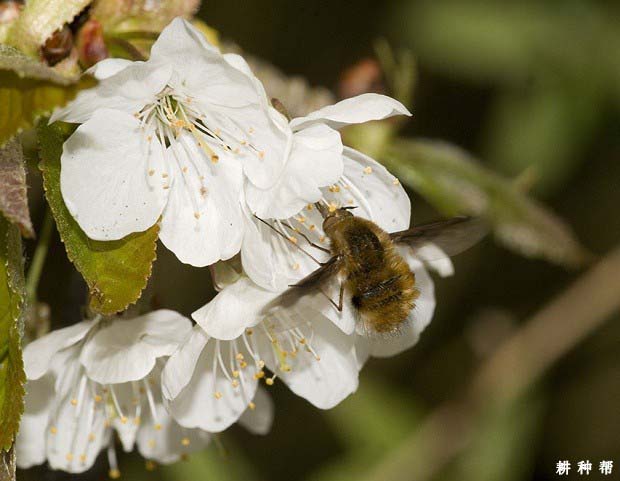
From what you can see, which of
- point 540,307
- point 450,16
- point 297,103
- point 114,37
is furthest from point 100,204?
point 540,307

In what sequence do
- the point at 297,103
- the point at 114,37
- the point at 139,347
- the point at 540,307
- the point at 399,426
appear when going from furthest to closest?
the point at 540,307 → the point at 399,426 → the point at 297,103 → the point at 114,37 → the point at 139,347

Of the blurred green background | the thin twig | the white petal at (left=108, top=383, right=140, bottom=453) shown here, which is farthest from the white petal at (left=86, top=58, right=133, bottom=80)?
the thin twig

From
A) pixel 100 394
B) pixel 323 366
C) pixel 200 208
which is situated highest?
pixel 200 208

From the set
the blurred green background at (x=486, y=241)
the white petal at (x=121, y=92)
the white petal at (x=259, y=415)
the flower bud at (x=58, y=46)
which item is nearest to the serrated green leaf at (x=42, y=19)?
the flower bud at (x=58, y=46)

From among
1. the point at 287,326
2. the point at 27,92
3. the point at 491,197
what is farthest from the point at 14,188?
the point at 491,197

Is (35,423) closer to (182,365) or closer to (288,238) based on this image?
(182,365)

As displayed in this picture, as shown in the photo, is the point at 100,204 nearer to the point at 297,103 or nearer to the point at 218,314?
the point at 218,314

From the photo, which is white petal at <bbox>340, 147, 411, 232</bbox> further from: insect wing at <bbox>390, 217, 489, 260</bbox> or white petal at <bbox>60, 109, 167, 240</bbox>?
white petal at <bbox>60, 109, 167, 240</bbox>
